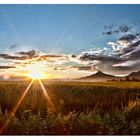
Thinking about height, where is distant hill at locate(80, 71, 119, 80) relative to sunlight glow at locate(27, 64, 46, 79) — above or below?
below

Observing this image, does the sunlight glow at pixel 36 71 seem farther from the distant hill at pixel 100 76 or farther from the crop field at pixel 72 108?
the distant hill at pixel 100 76

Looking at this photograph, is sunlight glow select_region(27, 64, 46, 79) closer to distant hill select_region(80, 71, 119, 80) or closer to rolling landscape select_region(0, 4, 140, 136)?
rolling landscape select_region(0, 4, 140, 136)

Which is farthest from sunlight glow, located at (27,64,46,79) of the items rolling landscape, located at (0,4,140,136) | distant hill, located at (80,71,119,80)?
distant hill, located at (80,71,119,80)

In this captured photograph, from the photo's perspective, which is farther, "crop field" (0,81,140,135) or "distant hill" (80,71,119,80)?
"distant hill" (80,71,119,80)

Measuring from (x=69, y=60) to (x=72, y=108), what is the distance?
46 cm

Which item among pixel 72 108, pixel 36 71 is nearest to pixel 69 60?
pixel 36 71

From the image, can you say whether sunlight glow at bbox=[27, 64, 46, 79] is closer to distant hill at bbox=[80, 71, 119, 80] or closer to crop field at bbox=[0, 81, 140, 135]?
crop field at bbox=[0, 81, 140, 135]

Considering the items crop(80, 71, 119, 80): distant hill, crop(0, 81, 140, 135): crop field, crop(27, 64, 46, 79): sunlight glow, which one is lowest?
crop(0, 81, 140, 135): crop field

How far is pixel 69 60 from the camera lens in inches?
173

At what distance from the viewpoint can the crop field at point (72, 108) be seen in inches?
166

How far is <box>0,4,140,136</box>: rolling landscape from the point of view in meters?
4.33

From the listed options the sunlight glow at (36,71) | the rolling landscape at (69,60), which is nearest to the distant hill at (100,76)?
the rolling landscape at (69,60)

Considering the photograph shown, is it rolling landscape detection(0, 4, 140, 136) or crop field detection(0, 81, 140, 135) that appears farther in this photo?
rolling landscape detection(0, 4, 140, 136)

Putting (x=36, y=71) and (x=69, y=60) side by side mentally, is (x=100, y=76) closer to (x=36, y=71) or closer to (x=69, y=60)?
(x=69, y=60)
